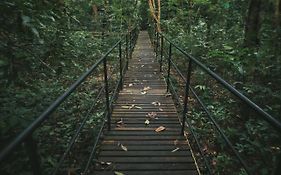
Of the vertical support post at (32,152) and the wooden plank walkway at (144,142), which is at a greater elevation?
the vertical support post at (32,152)

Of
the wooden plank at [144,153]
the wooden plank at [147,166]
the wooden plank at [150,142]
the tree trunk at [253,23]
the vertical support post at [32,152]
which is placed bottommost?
the wooden plank at [147,166]

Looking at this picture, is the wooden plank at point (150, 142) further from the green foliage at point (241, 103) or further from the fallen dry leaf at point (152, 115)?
the fallen dry leaf at point (152, 115)

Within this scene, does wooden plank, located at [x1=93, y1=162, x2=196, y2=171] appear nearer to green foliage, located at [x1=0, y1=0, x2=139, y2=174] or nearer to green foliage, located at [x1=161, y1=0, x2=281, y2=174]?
green foliage, located at [x1=0, y1=0, x2=139, y2=174]

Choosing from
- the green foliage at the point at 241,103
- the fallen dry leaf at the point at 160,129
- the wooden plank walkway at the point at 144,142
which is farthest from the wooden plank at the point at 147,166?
the fallen dry leaf at the point at 160,129

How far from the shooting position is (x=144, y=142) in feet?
13.1

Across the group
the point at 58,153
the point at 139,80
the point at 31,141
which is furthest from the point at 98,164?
the point at 139,80

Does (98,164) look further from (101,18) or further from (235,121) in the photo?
(101,18)

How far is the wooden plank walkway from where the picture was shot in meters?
3.32

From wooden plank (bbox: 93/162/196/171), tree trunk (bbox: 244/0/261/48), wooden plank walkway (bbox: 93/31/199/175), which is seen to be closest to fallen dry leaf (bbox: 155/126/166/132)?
wooden plank walkway (bbox: 93/31/199/175)

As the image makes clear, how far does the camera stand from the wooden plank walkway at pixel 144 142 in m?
3.32

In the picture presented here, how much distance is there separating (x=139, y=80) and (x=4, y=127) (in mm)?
6245

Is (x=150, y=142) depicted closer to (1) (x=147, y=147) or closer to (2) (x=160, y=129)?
(1) (x=147, y=147)

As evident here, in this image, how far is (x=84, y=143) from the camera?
15.1 ft

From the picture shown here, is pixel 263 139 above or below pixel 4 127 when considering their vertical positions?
below
